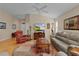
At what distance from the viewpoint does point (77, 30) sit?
246cm

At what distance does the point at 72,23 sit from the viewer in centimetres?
260

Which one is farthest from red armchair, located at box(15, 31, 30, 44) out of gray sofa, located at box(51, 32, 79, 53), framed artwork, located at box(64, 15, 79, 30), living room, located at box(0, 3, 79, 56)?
framed artwork, located at box(64, 15, 79, 30)

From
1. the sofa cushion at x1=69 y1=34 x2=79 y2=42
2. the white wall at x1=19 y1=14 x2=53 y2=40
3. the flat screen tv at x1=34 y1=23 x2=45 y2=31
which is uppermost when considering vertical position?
the white wall at x1=19 y1=14 x2=53 y2=40

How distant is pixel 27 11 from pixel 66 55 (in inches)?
44.5

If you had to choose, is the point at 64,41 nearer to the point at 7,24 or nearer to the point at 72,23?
the point at 72,23

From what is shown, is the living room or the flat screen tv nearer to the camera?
the living room

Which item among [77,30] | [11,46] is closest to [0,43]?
→ [11,46]

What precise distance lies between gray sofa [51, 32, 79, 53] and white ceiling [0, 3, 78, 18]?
44 centimetres

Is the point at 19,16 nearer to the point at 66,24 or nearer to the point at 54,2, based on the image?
the point at 54,2

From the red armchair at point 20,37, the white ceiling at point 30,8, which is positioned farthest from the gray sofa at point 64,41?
the red armchair at point 20,37

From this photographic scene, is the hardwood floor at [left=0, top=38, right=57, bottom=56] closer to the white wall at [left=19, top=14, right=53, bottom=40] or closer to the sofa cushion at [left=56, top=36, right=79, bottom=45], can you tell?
the sofa cushion at [left=56, top=36, right=79, bottom=45]

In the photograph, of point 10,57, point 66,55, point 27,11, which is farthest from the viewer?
point 27,11

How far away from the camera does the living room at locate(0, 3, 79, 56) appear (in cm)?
248

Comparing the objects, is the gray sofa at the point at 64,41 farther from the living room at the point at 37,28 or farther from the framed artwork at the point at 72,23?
the framed artwork at the point at 72,23
